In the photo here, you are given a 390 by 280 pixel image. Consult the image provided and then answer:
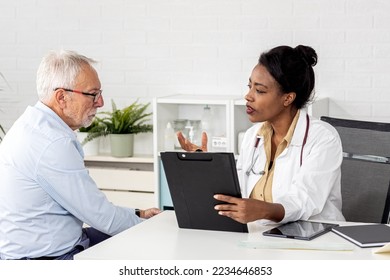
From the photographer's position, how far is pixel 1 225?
280cm

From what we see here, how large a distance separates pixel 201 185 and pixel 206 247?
0.79 feet

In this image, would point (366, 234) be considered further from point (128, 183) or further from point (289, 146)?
point (128, 183)

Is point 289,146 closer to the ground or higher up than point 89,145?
higher up

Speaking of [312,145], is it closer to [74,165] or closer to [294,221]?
[294,221]

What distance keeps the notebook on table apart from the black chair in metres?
0.67

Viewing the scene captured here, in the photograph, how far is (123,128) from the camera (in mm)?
4992

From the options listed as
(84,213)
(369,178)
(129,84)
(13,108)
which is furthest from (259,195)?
(13,108)

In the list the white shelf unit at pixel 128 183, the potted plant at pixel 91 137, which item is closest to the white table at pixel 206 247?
the white shelf unit at pixel 128 183

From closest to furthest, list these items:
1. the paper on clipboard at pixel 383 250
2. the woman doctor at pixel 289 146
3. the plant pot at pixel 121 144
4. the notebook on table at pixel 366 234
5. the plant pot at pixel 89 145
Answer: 1. the paper on clipboard at pixel 383 250
2. the notebook on table at pixel 366 234
3. the woman doctor at pixel 289 146
4. the plant pot at pixel 121 144
5. the plant pot at pixel 89 145

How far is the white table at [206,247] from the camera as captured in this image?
7.84 ft

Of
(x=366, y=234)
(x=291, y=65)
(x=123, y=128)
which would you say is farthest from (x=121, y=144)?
(x=366, y=234)

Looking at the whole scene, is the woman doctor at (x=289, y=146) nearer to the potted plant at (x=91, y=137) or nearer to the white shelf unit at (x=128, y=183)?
the white shelf unit at (x=128, y=183)

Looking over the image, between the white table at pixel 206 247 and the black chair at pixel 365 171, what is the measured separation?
2.56 ft

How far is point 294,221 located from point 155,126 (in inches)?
81.7
